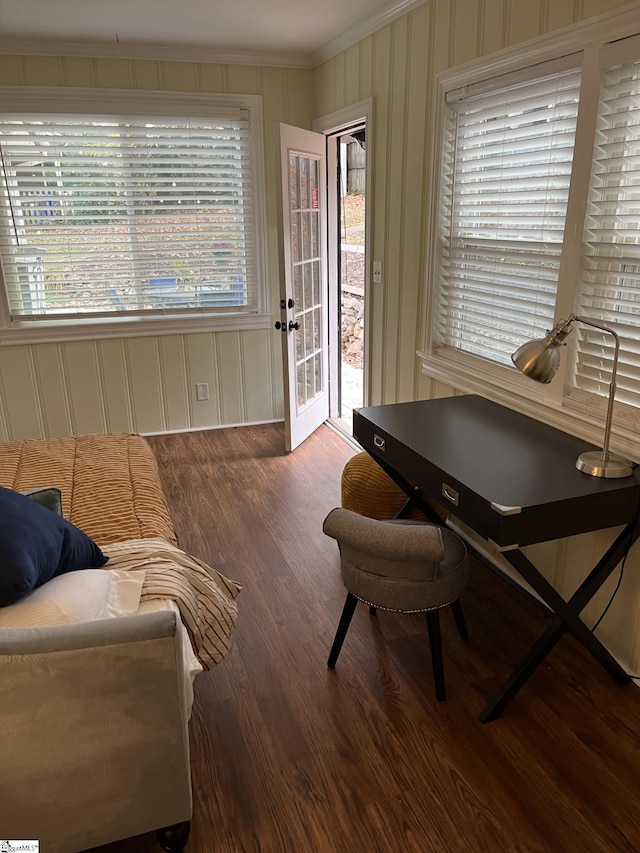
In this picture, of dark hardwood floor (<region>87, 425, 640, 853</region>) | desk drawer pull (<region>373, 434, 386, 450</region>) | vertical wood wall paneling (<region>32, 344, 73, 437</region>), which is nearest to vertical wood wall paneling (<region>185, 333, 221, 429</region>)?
vertical wood wall paneling (<region>32, 344, 73, 437</region>)

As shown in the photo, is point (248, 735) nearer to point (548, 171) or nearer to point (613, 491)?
point (613, 491)

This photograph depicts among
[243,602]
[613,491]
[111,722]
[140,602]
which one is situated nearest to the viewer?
[111,722]

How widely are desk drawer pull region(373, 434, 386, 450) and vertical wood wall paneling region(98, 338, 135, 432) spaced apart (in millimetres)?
2588

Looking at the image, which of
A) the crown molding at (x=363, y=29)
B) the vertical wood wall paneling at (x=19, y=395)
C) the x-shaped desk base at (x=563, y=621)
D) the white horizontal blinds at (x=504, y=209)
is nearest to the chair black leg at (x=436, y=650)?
the x-shaped desk base at (x=563, y=621)

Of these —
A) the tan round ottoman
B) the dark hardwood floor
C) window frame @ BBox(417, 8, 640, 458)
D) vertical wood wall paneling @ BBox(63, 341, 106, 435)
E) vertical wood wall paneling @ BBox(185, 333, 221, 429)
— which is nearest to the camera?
the dark hardwood floor

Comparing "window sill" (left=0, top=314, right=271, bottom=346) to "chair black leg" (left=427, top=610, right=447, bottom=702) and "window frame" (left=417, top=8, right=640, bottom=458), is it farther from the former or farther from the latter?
"chair black leg" (left=427, top=610, right=447, bottom=702)

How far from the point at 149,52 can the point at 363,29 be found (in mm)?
1418

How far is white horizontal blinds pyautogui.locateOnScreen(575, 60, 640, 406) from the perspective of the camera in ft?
6.45

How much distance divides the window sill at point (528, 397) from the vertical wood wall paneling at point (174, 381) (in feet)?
6.50

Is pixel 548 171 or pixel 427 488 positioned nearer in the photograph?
pixel 427 488

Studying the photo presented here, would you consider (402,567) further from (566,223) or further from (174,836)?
(566,223)

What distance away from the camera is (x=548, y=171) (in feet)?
7.63

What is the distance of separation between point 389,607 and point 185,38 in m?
3.57

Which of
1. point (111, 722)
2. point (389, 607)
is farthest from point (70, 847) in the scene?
point (389, 607)
